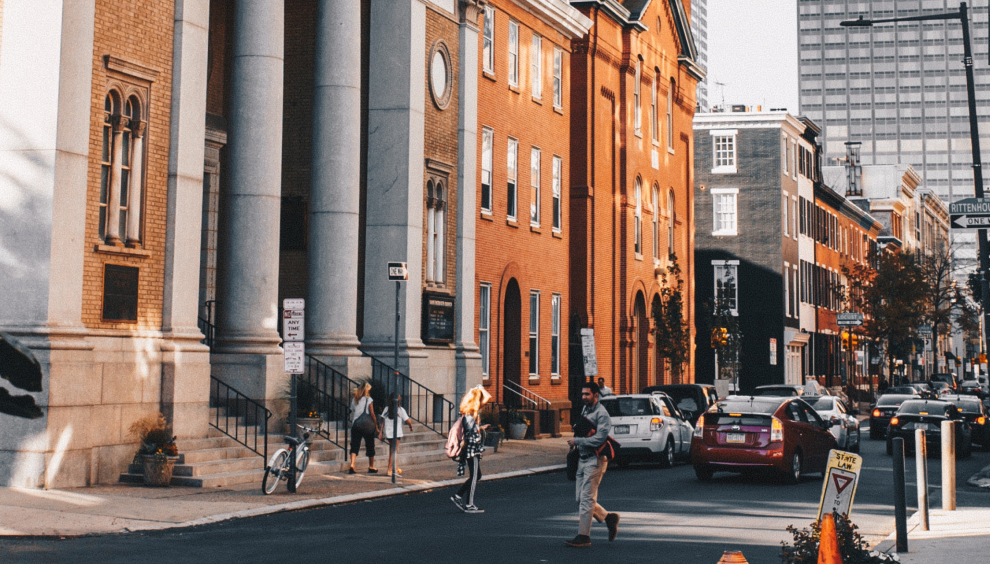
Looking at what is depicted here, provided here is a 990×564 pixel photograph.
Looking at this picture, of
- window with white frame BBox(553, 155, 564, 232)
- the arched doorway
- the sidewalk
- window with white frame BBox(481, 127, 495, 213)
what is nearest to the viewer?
the sidewalk

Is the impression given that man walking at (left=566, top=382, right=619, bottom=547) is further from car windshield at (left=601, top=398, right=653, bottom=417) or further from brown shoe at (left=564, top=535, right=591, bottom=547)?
car windshield at (left=601, top=398, right=653, bottom=417)

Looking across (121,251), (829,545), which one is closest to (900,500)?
(829,545)

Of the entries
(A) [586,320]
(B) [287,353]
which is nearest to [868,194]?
(A) [586,320]

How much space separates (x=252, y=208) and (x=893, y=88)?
524 feet

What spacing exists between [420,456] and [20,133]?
9.90 m

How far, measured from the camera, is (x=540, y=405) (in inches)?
1374

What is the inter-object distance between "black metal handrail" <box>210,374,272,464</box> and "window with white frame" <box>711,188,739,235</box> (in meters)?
46.1

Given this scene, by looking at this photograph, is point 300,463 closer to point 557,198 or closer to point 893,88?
point 557,198

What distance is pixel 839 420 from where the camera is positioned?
30625 millimetres

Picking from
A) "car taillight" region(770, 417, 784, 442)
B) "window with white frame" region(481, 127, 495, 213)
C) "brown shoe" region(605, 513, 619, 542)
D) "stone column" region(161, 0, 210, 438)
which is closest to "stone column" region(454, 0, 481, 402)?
"window with white frame" region(481, 127, 495, 213)

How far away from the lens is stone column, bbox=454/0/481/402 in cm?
2980

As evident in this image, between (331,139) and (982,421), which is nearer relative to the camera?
(331,139)

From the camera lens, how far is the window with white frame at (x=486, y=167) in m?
32.9

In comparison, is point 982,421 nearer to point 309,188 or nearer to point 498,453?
point 498,453
